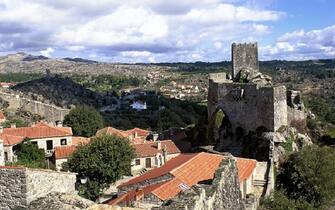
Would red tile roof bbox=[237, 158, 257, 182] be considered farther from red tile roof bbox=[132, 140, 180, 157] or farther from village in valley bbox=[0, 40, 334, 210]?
red tile roof bbox=[132, 140, 180, 157]

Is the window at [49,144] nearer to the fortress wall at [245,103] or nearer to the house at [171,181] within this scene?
the fortress wall at [245,103]

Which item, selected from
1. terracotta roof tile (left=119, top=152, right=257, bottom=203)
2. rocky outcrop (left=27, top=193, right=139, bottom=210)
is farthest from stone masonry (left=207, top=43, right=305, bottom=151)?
rocky outcrop (left=27, top=193, right=139, bottom=210)

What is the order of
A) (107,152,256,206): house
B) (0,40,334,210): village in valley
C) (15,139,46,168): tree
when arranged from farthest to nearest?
(15,139,46,168): tree → (107,152,256,206): house → (0,40,334,210): village in valley

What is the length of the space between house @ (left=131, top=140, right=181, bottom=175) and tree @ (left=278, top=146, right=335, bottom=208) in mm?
14770

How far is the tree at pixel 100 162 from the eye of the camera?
35.4m

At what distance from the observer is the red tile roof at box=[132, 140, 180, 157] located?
47147mm

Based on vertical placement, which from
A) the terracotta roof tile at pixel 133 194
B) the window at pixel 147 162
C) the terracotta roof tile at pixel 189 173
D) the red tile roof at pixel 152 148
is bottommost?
the window at pixel 147 162

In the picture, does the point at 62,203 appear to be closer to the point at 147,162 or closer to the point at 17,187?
the point at 17,187

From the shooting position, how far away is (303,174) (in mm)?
33938

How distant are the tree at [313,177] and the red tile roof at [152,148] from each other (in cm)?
1537

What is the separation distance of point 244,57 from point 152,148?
1257 cm

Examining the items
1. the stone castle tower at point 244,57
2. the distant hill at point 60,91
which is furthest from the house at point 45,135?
the distant hill at point 60,91

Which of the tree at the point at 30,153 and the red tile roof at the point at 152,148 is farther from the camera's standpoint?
the red tile roof at the point at 152,148

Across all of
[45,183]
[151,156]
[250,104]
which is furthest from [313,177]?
[45,183]
